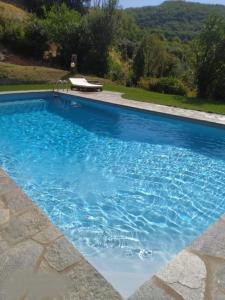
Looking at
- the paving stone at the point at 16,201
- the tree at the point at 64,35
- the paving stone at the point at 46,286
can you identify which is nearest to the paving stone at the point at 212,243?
the paving stone at the point at 46,286

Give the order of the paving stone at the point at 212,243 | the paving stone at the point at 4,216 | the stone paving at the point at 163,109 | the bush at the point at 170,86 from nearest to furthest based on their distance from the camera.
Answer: the paving stone at the point at 212,243 < the paving stone at the point at 4,216 < the stone paving at the point at 163,109 < the bush at the point at 170,86

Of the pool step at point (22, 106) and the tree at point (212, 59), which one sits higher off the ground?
the tree at point (212, 59)

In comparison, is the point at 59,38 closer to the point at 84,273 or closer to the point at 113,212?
the point at 113,212

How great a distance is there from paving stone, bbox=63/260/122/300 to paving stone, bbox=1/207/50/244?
65cm

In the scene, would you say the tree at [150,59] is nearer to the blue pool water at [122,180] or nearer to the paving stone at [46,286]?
the blue pool water at [122,180]

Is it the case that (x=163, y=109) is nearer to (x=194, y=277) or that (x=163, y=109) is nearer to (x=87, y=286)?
Answer: (x=194, y=277)

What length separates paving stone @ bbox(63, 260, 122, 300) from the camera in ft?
6.51

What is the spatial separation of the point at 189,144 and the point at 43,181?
13.5ft

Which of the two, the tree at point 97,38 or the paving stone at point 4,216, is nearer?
the paving stone at point 4,216

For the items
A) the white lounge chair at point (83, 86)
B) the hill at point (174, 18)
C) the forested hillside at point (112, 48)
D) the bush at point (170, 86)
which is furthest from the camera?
the hill at point (174, 18)

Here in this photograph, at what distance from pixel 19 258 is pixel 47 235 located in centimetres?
36

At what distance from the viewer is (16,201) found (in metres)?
3.10

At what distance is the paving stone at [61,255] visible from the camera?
88.3 inches

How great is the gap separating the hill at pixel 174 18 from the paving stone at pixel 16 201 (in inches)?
1892
